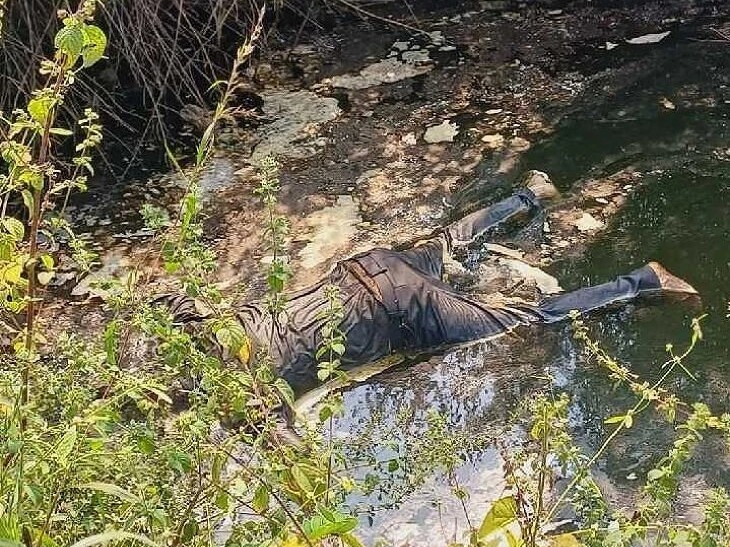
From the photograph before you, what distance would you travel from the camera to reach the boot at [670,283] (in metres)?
4.16

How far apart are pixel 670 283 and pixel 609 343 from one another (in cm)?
39

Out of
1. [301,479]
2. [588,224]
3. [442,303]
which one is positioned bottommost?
[588,224]

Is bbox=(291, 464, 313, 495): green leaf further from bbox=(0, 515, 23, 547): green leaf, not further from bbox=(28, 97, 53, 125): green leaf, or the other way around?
bbox=(28, 97, 53, 125): green leaf

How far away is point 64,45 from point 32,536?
0.90m

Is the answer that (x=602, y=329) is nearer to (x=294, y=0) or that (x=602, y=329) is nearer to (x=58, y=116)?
(x=58, y=116)

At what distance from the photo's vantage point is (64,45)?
1749mm

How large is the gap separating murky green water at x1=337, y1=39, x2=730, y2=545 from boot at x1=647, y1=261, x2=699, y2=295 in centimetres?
6

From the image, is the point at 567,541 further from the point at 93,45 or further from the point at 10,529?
the point at 93,45

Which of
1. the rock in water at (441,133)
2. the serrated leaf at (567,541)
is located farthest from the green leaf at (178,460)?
the rock in water at (441,133)

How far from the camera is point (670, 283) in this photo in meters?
4.17

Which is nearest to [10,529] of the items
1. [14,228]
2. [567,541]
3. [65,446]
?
[65,446]

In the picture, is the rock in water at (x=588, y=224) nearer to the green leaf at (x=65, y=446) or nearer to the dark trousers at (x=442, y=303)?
the dark trousers at (x=442, y=303)

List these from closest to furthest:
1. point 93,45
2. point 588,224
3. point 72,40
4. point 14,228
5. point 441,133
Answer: point 72,40
point 93,45
point 14,228
point 588,224
point 441,133

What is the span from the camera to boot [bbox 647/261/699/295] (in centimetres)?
416
